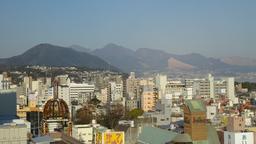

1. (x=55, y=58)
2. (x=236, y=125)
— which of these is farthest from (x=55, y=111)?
(x=55, y=58)

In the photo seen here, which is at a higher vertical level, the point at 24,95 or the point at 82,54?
the point at 82,54

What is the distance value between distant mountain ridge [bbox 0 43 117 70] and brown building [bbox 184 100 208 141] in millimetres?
133449

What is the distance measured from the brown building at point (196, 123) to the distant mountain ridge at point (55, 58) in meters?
133

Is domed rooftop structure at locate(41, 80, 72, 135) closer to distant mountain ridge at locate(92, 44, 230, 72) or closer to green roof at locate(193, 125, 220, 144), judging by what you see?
green roof at locate(193, 125, 220, 144)

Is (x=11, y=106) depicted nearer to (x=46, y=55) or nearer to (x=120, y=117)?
(x=120, y=117)

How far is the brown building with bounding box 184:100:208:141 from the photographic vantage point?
70.7 feet

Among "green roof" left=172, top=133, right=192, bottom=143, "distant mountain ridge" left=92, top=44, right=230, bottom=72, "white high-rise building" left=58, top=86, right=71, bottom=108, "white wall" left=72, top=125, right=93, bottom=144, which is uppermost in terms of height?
"distant mountain ridge" left=92, top=44, right=230, bottom=72

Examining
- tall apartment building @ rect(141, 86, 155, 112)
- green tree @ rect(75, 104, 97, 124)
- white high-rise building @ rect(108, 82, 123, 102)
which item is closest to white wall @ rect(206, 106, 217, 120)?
green tree @ rect(75, 104, 97, 124)

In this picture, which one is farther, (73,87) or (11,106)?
(73,87)

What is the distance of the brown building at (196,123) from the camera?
70.7 feet

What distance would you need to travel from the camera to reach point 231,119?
2350cm

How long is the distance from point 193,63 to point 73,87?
94.4m

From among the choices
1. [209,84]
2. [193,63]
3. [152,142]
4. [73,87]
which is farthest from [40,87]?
[193,63]

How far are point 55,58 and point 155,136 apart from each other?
14518cm
